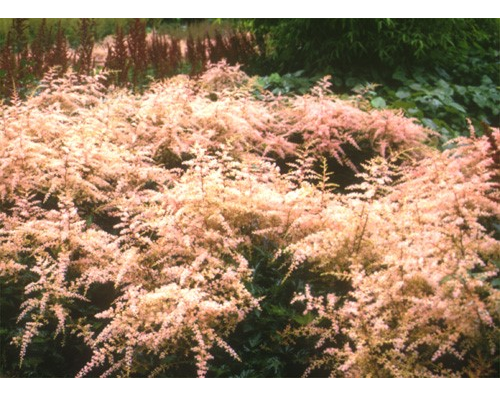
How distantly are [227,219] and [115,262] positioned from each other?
0.73m

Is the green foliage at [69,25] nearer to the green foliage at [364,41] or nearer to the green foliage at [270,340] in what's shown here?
the green foliage at [364,41]

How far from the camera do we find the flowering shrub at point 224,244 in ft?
7.77

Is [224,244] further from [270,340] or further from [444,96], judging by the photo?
[444,96]

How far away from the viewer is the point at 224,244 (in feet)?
9.45

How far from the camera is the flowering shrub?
93.3 inches

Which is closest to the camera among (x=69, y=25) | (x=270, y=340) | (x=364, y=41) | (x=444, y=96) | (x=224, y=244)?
(x=270, y=340)

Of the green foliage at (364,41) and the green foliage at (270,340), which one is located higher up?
the green foliage at (364,41)

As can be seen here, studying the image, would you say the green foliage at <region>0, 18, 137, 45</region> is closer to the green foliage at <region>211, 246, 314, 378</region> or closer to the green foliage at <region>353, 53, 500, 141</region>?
the green foliage at <region>353, 53, 500, 141</region>

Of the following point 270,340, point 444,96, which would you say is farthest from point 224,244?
point 444,96

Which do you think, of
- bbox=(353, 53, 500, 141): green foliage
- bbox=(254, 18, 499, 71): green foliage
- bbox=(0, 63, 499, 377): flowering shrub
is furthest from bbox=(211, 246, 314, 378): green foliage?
bbox=(254, 18, 499, 71): green foliage

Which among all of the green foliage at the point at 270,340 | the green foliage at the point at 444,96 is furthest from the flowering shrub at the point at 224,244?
the green foliage at the point at 444,96

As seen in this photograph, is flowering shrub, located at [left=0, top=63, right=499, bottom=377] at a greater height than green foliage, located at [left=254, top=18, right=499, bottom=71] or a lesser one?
lesser

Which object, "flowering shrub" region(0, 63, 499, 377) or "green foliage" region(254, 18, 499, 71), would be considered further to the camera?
"green foliage" region(254, 18, 499, 71)
